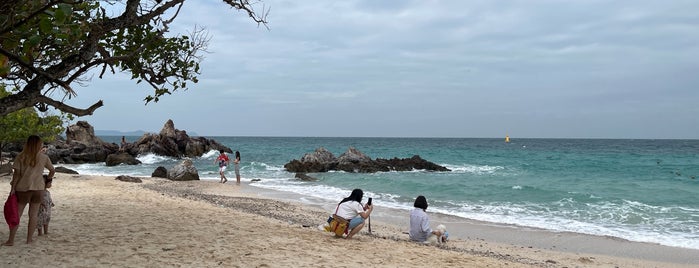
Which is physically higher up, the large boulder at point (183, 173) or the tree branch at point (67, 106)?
the tree branch at point (67, 106)

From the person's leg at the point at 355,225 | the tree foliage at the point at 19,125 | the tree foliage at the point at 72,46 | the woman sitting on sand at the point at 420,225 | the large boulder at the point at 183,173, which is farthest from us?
the large boulder at the point at 183,173

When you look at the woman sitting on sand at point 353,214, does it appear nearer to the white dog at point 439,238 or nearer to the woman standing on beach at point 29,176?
the white dog at point 439,238

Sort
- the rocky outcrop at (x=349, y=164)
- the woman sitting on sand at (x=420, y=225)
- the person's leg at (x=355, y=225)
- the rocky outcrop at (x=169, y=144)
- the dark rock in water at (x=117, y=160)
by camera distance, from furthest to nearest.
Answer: the rocky outcrop at (x=169, y=144)
the dark rock in water at (x=117, y=160)
the rocky outcrop at (x=349, y=164)
the woman sitting on sand at (x=420, y=225)
the person's leg at (x=355, y=225)

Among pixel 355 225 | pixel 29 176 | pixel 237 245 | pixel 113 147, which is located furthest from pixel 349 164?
pixel 29 176

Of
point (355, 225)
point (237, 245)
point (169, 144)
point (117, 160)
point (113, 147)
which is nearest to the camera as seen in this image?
point (237, 245)

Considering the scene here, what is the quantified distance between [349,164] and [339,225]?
26.3m

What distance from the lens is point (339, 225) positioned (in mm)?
9641

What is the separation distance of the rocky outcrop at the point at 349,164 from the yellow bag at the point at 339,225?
994 inches

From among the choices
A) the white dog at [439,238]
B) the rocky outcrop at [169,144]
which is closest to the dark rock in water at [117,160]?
the rocky outcrop at [169,144]

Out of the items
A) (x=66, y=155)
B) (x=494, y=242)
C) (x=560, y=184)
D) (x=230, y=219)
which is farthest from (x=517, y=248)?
(x=66, y=155)

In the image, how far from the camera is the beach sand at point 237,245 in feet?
23.2

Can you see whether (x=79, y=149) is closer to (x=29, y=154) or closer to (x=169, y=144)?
(x=169, y=144)

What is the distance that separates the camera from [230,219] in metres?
11.1

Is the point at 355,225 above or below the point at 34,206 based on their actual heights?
below
